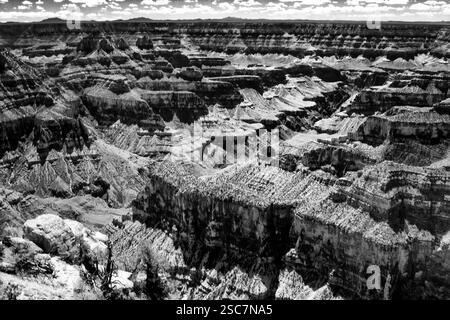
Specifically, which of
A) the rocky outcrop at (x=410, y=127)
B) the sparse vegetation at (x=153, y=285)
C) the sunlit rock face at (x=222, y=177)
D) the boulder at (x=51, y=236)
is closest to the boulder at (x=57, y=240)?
the boulder at (x=51, y=236)

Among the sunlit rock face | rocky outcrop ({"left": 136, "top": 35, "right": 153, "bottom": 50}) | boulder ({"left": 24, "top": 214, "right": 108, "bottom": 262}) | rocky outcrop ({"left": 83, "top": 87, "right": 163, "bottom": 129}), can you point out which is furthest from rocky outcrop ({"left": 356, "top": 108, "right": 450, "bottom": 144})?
rocky outcrop ({"left": 136, "top": 35, "right": 153, "bottom": 50})

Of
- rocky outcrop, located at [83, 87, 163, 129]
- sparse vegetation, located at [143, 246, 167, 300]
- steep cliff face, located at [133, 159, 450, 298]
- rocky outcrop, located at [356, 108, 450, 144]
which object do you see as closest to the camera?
steep cliff face, located at [133, 159, 450, 298]

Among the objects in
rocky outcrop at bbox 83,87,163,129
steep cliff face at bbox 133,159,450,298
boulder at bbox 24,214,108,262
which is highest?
boulder at bbox 24,214,108,262

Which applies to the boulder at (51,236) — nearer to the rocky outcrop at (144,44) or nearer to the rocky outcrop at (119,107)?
the rocky outcrop at (119,107)

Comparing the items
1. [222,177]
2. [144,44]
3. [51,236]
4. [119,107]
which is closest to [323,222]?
[222,177]

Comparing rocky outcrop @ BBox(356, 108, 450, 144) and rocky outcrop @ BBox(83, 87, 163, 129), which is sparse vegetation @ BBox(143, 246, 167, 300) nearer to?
rocky outcrop @ BBox(356, 108, 450, 144)

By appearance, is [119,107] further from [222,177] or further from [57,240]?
[57,240]

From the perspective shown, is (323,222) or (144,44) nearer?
(323,222)

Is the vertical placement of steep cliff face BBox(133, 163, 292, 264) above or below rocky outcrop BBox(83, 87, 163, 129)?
above

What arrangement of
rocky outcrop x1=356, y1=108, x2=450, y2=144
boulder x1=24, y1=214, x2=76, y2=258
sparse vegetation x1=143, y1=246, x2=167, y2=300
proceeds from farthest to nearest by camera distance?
rocky outcrop x1=356, y1=108, x2=450, y2=144, sparse vegetation x1=143, y1=246, x2=167, y2=300, boulder x1=24, y1=214, x2=76, y2=258

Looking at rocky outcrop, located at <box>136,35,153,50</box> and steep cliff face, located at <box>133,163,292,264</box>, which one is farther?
rocky outcrop, located at <box>136,35,153,50</box>
